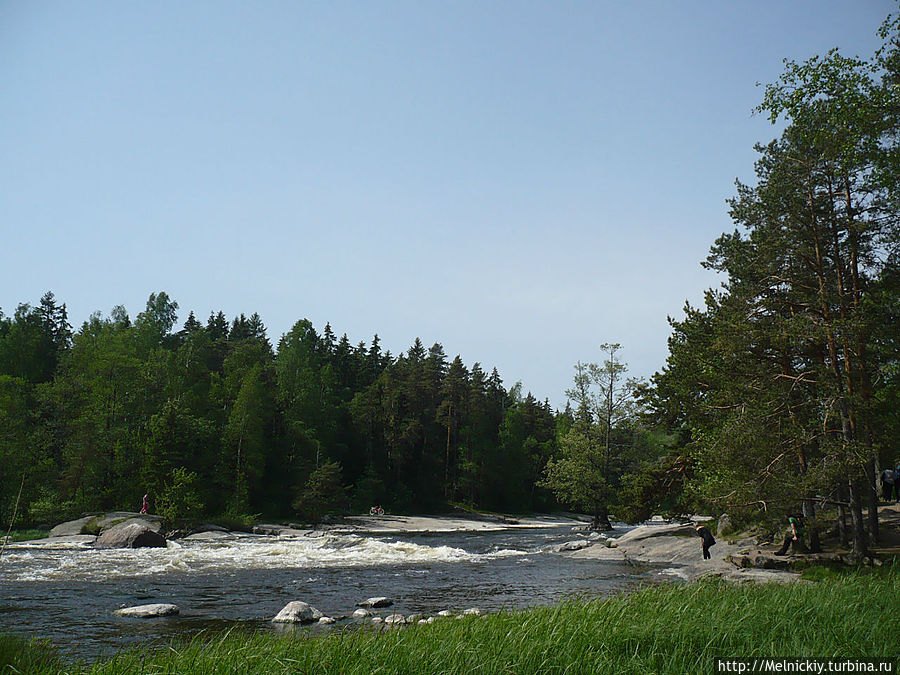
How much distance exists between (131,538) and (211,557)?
6795mm

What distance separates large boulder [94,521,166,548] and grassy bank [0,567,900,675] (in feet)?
85.5

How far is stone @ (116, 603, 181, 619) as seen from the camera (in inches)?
583

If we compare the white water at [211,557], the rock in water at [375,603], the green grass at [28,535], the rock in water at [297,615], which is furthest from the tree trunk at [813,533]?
the green grass at [28,535]

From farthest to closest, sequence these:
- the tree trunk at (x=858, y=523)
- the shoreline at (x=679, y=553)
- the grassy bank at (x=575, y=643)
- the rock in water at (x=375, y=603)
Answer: the shoreline at (x=679, y=553), the tree trunk at (x=858, y=523), the rock in water at (x=375, y=603), the grassy bank at (x=575, y=643)

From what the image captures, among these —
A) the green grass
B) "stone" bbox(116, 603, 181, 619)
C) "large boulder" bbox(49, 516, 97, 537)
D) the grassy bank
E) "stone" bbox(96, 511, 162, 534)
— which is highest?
the grassy bank

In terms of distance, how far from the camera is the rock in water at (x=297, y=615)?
14445mm

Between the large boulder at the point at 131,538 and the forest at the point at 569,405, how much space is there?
296 inches

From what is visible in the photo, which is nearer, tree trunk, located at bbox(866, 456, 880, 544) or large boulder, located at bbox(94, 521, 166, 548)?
tree trunk, located at bbox(866, 456, 880, 544)

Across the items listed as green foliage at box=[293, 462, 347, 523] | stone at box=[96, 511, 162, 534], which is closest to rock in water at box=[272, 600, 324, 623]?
stone at box=[96, 511, 162, 534]

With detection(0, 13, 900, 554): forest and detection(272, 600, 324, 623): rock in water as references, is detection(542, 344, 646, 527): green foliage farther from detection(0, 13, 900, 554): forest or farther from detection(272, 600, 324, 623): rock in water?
detection(272, 600, 324, 623): rock in water

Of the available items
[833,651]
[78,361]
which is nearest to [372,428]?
[78,361]

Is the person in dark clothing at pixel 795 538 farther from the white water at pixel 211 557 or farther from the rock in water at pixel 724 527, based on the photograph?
the white water at pixel 211 557

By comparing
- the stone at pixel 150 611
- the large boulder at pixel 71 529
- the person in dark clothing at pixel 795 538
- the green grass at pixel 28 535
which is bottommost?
the green grass at pixel 28 535

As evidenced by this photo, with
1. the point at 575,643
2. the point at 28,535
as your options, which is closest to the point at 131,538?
the point at 28,535
